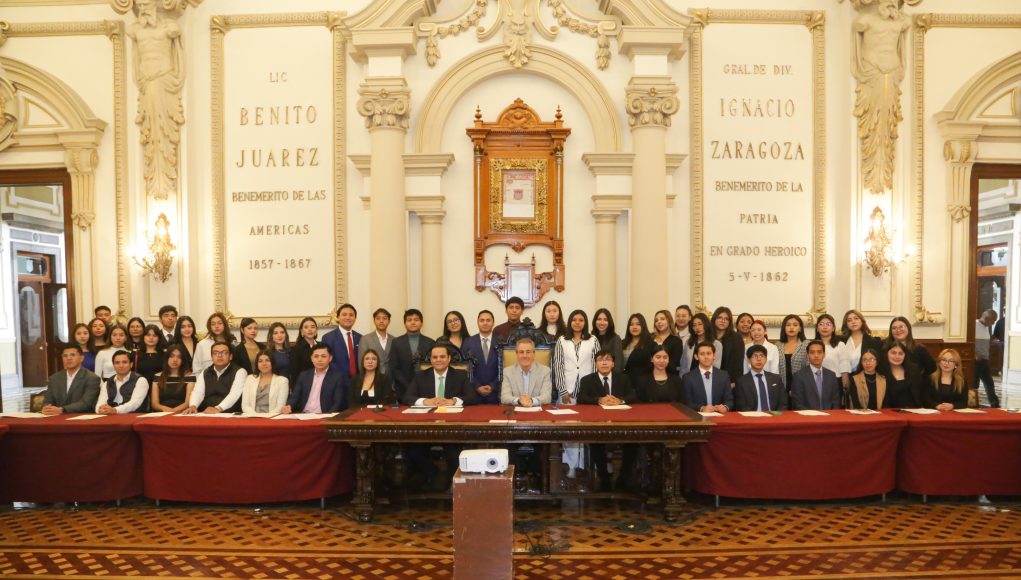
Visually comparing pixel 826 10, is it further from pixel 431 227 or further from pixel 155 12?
pixel 155 12

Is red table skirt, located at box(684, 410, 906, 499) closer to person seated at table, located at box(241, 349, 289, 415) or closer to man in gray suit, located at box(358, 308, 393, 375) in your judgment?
man in gray suit, located at box(358, 308, 393, 375)

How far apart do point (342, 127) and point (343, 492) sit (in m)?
4.67

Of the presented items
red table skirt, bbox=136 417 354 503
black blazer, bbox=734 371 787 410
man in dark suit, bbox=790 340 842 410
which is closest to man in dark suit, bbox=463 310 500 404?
red table skirt, bbox=136 417 354 503

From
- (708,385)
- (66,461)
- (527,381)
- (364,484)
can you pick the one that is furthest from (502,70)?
(66,461)

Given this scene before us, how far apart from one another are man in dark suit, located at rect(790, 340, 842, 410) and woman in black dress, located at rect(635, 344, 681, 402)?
1.01 metres

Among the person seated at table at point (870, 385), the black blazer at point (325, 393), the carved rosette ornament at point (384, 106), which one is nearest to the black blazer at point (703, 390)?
the person seated at table at point (870, 385)

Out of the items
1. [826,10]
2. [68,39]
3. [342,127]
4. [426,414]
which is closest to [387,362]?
[426,414]

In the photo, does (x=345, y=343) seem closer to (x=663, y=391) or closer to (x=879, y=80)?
(x=663, y=391)

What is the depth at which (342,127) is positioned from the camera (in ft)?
27.2

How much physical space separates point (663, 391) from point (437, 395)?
6.23 feet

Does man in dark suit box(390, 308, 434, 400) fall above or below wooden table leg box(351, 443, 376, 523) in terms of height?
above

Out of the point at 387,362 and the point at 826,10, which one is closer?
the point at 387,362

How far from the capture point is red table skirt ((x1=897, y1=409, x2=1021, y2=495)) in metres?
5.21

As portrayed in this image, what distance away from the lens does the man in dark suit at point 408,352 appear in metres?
6.09
